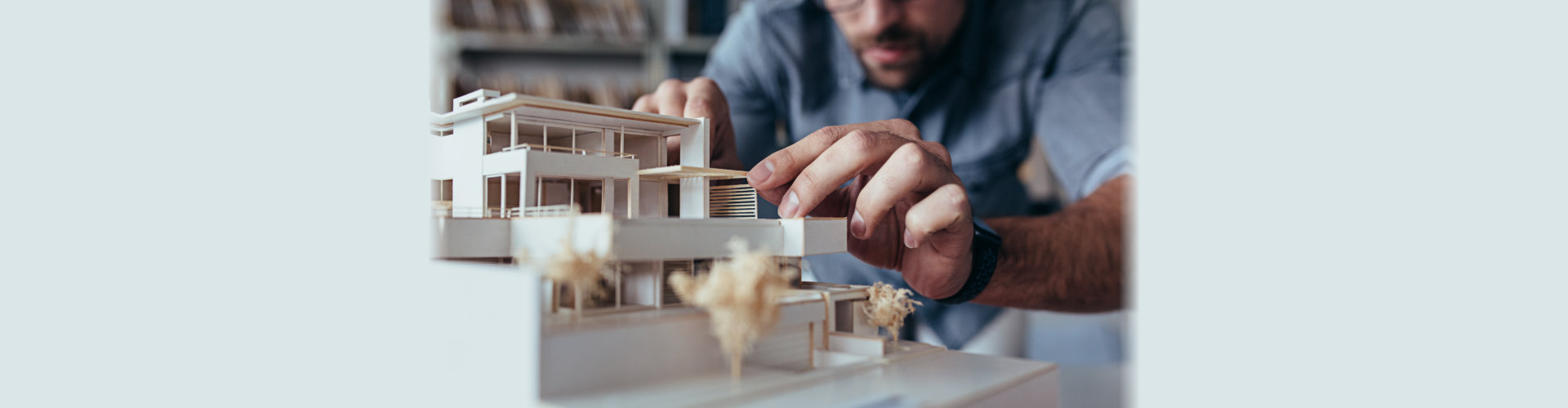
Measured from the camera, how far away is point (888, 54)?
158 inches

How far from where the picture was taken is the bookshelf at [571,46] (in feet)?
17.6

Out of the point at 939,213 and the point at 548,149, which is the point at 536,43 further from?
the point at 939,213

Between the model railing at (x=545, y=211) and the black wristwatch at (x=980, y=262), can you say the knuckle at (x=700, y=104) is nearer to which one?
the model railing at (x=545, y=211)

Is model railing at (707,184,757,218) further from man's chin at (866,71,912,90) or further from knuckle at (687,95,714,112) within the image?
man's chin at (866,71,912,90)

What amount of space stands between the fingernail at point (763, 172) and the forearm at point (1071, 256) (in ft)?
4.17

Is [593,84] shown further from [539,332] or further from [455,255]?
[539,332]

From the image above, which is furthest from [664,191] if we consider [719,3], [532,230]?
[719,3]

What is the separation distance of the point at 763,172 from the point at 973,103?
1882 mm

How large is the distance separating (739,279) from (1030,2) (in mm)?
2787

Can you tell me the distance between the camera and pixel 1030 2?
4.15 metres

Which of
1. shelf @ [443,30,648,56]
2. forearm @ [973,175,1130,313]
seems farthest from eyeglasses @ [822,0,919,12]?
shelf @ [443,30,648,56]

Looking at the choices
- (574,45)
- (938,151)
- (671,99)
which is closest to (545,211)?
(671,99)

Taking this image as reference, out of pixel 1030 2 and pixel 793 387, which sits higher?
pixel 1030 2

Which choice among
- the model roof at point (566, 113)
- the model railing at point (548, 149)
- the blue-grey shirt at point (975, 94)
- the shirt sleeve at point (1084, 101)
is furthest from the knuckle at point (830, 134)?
the shirt sleeve at point (1084, 101)
